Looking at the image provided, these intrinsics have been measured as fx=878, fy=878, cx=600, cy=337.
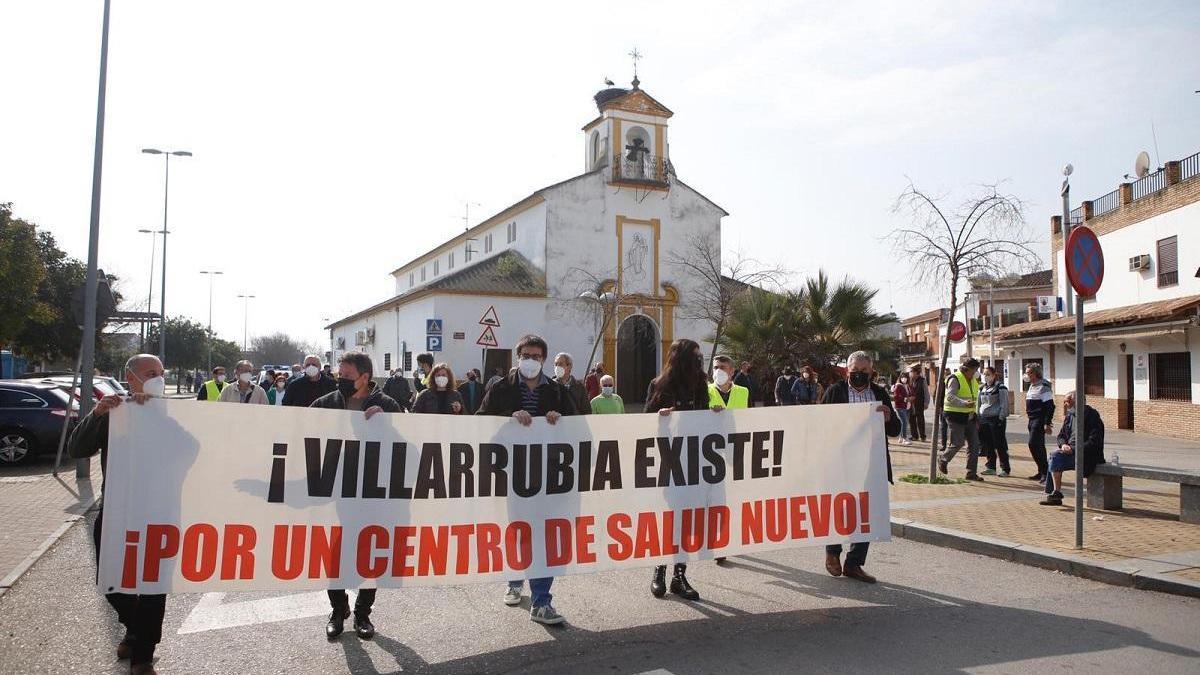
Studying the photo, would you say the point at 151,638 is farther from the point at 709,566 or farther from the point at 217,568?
the point at 709,566

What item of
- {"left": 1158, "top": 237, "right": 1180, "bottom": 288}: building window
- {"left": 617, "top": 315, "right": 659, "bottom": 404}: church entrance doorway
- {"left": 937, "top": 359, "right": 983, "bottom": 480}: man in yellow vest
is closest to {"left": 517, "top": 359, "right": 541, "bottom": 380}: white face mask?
{"left": 937, "top": 359, "right": 983, "bottom": 480}: man in yellow vest

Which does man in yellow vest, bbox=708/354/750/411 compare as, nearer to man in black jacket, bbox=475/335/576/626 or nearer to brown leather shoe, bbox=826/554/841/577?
brown leather shoe, bbox=826/554/841/577

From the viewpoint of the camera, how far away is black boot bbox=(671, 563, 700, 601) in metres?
6.41

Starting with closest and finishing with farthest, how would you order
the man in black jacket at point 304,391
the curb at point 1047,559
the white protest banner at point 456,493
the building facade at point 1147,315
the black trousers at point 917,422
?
the white protest banner at point 456,493 < the curb at point 1047,559 < the man in black jacket at point 304,391 < the black trousers at point 917,422 < the building facade at point 1147,315

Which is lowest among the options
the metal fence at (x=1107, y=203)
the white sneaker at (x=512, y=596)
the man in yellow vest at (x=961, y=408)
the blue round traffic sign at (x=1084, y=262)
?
the white sneaker at (x=512, y=596)

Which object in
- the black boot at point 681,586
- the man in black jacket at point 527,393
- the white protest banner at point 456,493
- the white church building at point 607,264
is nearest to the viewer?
the white protest banner at point 456,493

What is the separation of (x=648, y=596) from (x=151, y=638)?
331cm

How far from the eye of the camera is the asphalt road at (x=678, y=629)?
16.3 feet

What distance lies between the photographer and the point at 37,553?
791cm

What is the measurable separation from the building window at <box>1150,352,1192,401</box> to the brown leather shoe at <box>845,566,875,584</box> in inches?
786

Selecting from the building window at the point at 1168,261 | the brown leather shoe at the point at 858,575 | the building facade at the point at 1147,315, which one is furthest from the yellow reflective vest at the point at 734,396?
the building window at the point at 1168,261

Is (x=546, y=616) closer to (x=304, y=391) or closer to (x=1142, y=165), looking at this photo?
(x=304, y=391)

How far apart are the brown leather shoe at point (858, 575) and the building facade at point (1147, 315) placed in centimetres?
1850

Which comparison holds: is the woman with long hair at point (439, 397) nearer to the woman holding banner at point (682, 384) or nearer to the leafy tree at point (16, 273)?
the woman holding banner at point (682, 384)
